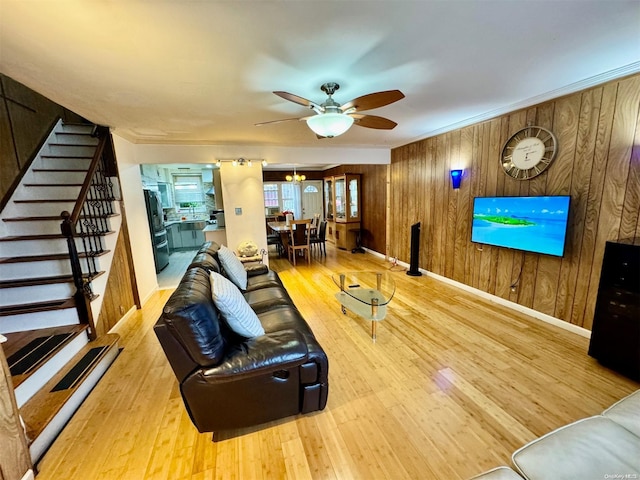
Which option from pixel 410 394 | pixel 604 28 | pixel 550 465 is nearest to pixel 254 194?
pixel 410 394

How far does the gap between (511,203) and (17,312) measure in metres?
4.91

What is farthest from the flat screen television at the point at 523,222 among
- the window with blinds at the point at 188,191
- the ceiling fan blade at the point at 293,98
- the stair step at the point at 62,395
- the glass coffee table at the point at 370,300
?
the window with blinds at the point at 188,191

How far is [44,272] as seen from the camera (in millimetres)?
2541

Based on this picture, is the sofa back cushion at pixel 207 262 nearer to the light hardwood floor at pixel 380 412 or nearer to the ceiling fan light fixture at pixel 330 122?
the light hardwood floor at pixel 380 412

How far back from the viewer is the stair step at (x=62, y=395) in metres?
1.56

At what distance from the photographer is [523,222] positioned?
115 inches

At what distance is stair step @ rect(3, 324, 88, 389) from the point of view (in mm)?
1776

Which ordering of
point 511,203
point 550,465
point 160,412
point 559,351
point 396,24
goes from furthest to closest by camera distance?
point 511,203, point 559,351, point 160,412, point 396,24, point 550,465

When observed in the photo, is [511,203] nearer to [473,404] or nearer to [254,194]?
[473,404]

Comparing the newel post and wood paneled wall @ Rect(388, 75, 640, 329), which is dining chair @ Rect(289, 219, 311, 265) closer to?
wood paneled wall @ Rect(388, 75, 640, 329)

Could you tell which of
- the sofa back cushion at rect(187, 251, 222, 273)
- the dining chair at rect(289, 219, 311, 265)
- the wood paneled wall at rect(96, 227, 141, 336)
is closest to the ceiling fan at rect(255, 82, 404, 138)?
the sofa back cushion at rect(187, 251, 222, 273)

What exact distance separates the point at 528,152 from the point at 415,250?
2.17 metres

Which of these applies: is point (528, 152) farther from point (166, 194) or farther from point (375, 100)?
point (166, 194)

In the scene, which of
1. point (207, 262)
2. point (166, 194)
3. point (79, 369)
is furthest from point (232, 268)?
point (166, 194)
